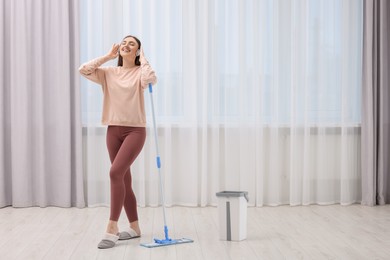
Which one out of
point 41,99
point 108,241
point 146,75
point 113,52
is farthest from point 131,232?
point 41,99

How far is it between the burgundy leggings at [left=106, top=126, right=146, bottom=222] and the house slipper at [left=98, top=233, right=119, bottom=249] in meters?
0.13

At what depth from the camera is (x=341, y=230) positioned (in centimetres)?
484

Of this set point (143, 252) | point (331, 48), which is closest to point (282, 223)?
point (143, 252)

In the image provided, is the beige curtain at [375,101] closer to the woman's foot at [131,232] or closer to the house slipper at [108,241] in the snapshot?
the woman's foot at [131,232]

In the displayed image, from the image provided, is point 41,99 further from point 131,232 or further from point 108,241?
point 108,241

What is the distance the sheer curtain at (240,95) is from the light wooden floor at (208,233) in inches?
12.1

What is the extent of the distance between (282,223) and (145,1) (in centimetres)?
244

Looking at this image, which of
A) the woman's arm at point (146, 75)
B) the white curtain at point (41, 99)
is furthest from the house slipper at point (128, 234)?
the white curtain at point (41, 99)

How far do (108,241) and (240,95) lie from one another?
2275 millimetres

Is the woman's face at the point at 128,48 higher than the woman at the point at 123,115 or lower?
higher

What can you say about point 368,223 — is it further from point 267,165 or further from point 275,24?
point 275,24

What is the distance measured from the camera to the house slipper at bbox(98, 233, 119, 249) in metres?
4.24

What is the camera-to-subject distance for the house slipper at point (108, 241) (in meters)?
4.24

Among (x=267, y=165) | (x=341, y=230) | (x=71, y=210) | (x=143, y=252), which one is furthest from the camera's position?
(x=267, y=165)
